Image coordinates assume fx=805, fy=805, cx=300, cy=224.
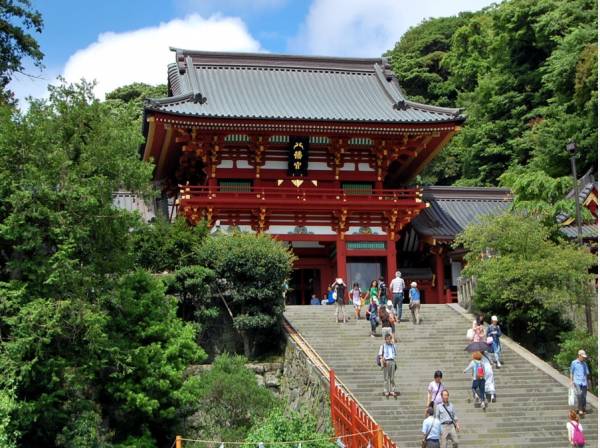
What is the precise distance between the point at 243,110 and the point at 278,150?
6.49 feet

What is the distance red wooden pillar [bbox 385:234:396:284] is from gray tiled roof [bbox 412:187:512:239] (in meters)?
1.85

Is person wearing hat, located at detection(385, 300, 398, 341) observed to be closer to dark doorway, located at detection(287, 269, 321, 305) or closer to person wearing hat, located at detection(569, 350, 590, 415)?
Result: person wearing hat, located at detection(569, 350, 590, 415)

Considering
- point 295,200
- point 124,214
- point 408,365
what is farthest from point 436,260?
point 124,214

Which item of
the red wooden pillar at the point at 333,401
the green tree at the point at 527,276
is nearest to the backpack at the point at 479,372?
the red wooden pillar at the point at 333,401

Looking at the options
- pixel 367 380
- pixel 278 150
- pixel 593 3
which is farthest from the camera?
pixel 593 3

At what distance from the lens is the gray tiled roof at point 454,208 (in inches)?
1199

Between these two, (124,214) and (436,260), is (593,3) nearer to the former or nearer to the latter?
(436,260)

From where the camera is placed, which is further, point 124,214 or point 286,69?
point 286,69

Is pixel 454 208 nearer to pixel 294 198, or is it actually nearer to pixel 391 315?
pixel 294 198

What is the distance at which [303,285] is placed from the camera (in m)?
30.1

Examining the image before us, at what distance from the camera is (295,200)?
27.4m

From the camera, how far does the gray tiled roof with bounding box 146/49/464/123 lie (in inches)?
1100

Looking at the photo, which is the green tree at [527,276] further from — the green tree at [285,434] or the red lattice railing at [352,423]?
the green tree at [285,434]

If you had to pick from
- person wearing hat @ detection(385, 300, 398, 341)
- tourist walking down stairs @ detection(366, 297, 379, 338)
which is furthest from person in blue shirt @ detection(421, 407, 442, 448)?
tourist walking down stairs @ detection(366, 297, 379, 338)
